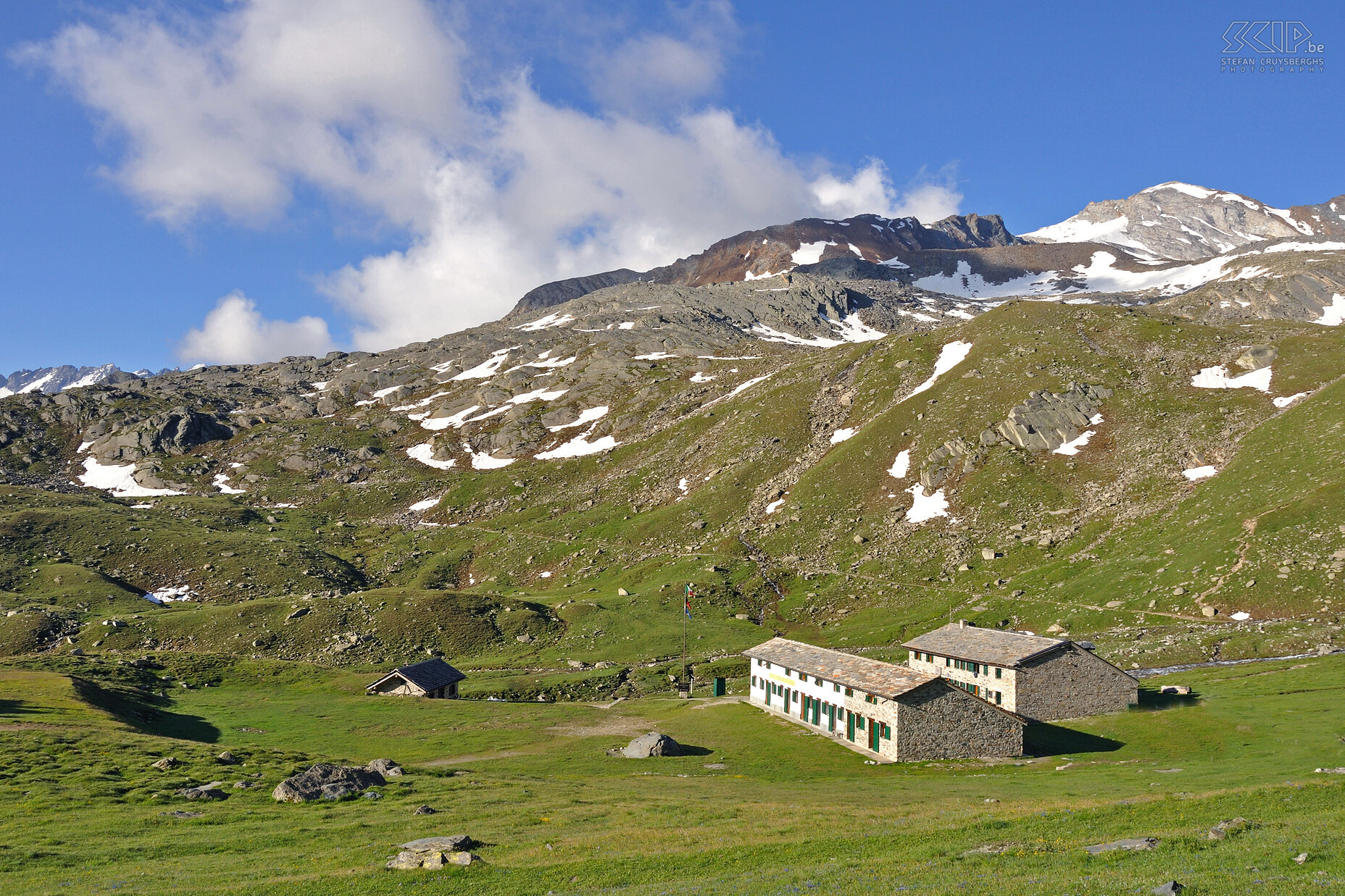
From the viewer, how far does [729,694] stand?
78.7m

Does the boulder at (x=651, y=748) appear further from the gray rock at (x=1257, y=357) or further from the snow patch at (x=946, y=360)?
the gray rock at (x=1257, y=357)

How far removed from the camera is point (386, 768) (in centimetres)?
4388

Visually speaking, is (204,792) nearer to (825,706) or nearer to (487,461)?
(825,706)

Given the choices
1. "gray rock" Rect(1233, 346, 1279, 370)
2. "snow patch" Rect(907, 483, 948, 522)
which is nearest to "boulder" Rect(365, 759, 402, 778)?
"snow patch" Rect(907, 483, 948, 522)

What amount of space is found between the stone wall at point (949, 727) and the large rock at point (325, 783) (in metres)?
34.0

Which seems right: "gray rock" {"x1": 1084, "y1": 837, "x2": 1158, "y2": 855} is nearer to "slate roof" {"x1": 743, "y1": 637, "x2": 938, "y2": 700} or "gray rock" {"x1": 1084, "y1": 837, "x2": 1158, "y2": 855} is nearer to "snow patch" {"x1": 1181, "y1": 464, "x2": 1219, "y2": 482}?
"slate roof" {"x1": 743, "y1": 637, "x2": 938, "y2": 700}

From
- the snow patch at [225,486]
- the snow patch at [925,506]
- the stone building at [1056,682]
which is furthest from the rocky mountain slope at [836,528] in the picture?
the stone building at [1056,682]

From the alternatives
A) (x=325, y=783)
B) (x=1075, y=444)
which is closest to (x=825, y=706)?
Answer: (x=325, y=783)

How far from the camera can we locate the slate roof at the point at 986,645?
61.9 meters

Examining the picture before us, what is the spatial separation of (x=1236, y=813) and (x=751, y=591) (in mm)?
84847

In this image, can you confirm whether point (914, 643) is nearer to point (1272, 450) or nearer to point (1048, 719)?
point (1048, 719)

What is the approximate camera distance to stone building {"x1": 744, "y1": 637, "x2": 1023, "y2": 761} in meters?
51.8

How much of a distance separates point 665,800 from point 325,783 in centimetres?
1790

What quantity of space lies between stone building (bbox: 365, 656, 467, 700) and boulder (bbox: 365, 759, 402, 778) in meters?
32.3
